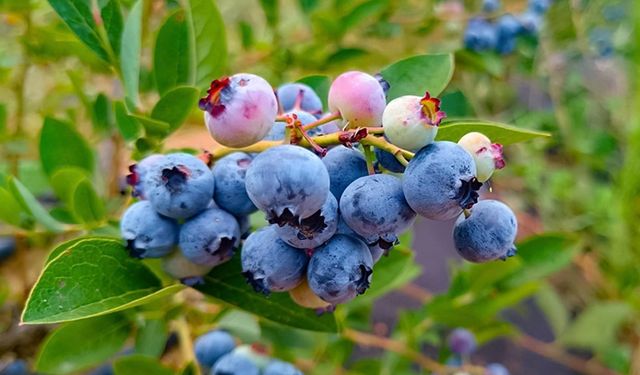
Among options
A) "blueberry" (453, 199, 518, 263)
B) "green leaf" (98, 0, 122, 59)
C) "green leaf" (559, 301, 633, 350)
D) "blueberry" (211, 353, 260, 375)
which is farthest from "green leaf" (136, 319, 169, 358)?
"green leaf" (559, 301, 633, 350)

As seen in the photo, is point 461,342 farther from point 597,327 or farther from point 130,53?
point 597,327

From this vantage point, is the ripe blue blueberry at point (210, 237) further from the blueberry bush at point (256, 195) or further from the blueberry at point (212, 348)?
the blueberry at point (212, 348)

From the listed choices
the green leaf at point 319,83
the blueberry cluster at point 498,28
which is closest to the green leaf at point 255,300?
the green leaf at point 319,83

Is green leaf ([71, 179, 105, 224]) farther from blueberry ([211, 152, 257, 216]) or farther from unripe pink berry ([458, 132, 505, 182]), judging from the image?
unripe pink berry ([458, 132, 505, 182])

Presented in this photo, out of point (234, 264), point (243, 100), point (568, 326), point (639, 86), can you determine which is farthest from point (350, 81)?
point (639, 86)

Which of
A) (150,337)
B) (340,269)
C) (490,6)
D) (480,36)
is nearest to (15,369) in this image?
(150,337)

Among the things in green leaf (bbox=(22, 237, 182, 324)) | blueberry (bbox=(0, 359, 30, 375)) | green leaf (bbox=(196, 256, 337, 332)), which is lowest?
blueberry (bbox=(0, 359, 30, 375))

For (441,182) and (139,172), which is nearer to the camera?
(441,182)
